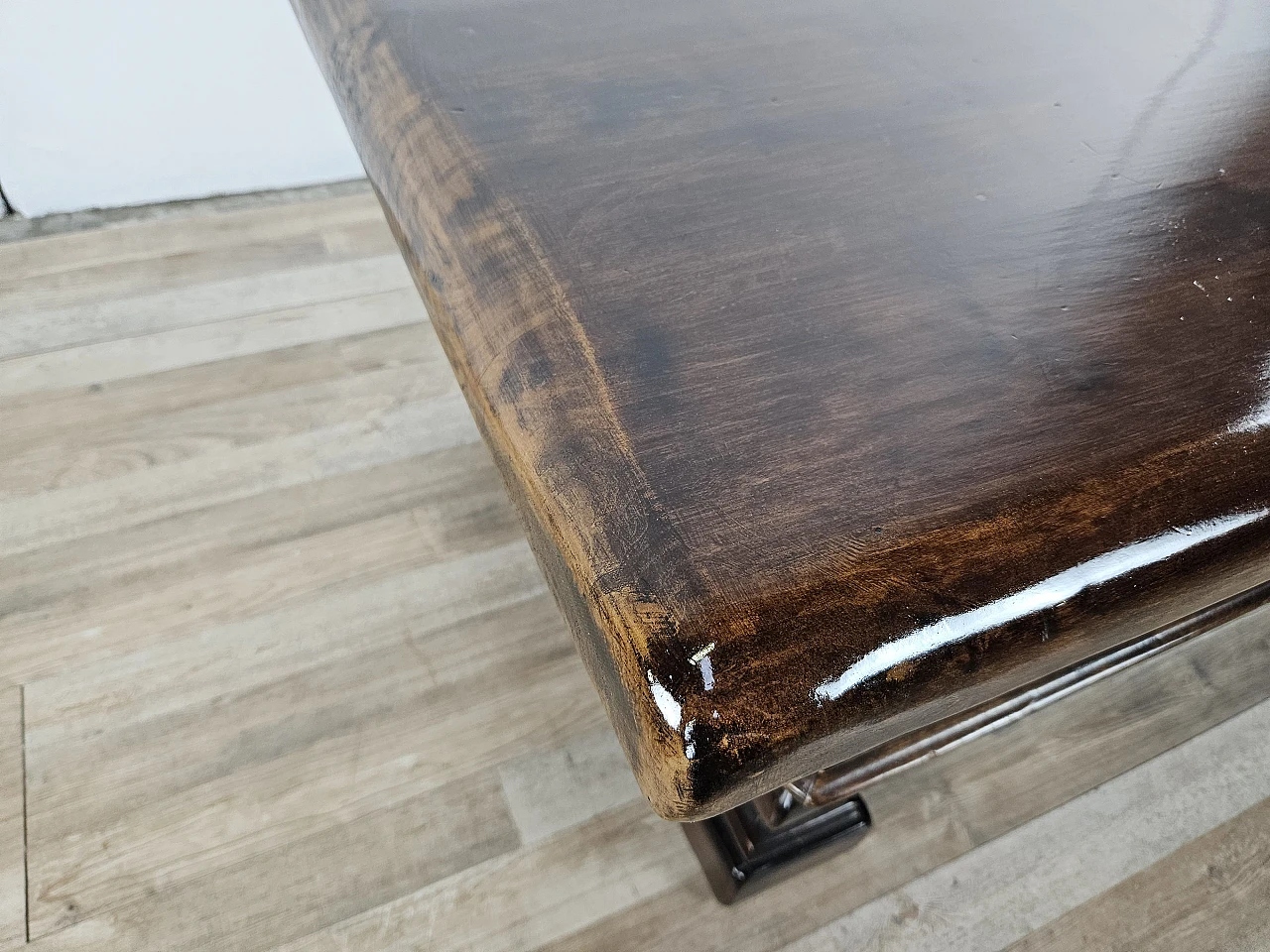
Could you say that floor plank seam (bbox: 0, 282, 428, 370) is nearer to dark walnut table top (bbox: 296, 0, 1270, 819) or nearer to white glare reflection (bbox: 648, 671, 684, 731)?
dark walnut table top (bbox: 296, 0, 1270, 819)

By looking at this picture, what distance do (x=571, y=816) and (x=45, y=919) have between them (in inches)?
13.1

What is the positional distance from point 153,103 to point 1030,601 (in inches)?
43.2

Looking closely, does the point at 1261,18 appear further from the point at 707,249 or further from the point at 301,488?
the point at 301,488

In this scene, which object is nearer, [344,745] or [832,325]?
[832,325]

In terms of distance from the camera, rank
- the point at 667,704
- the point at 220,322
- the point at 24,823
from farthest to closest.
Answer: the point at 220,322 → the point at 24,823 → the point at 667,704

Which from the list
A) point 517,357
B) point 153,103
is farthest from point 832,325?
point 153,103

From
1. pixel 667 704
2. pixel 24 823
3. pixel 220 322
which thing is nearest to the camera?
pixel 667 704

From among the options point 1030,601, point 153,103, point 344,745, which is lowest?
point 344,745

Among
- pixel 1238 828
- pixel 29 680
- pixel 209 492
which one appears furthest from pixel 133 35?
pixel 1238 828

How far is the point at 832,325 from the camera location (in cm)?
33

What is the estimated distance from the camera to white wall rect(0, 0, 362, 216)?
95cm

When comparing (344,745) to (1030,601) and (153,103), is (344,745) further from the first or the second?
(153,103)

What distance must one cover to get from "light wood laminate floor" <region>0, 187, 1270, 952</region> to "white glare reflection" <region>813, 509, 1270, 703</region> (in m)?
0.43

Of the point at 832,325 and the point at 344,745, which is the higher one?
the point at 832,325
